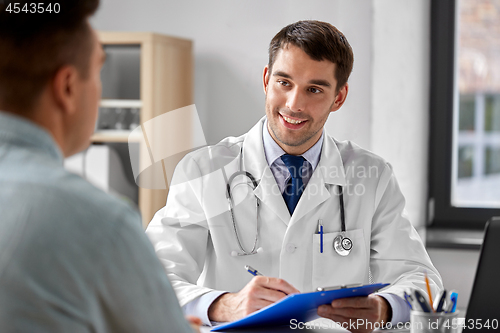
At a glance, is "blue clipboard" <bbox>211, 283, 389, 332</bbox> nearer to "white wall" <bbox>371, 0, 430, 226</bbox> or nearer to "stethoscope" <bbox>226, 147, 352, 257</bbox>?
"stethoscope" <bbox>226, 147, 352, 257</bbox>

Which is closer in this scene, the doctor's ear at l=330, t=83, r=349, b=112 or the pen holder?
the pen holder

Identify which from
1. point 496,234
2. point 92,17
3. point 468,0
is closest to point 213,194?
point 496,234

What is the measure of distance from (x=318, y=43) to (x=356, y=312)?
71 cm

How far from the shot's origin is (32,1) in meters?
0.50

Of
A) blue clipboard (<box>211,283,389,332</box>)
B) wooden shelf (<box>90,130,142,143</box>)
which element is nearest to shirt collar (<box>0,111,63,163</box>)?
blue clipboard (<box>211,283,389,332</box>)

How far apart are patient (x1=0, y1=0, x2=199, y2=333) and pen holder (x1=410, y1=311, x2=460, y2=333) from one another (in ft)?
1.44

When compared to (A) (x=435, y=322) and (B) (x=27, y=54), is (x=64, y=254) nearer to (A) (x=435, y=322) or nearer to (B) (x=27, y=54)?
(B) (x=27, y=54)

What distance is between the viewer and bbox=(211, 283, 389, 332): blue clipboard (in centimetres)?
77

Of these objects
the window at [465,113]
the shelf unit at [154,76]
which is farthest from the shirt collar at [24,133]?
the window at [465,113]

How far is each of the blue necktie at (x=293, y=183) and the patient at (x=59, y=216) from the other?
82 cm

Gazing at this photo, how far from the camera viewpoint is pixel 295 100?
1.33 m

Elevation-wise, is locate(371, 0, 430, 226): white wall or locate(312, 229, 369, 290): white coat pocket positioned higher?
locate(371, 0, 430, 226): white wall

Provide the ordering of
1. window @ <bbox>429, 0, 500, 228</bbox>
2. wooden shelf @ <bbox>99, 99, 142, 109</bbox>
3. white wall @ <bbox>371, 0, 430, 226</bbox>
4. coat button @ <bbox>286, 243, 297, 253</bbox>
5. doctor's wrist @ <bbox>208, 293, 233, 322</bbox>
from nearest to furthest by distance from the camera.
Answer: doctor's wrist @ <bbox>208, 293, 233, 322</bbox>
coat button @ <bbox>286, 243, 297, 253</bbox>
white wall @ <bbox>371, 0, 430, 226</bbox>
wooden shelf @ <bbox>99, 99, 142, 109</bbox>
window @ <bbox>429, 0, 500, 228</bbox>

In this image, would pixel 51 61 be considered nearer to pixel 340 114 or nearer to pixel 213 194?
pixel 213 194
